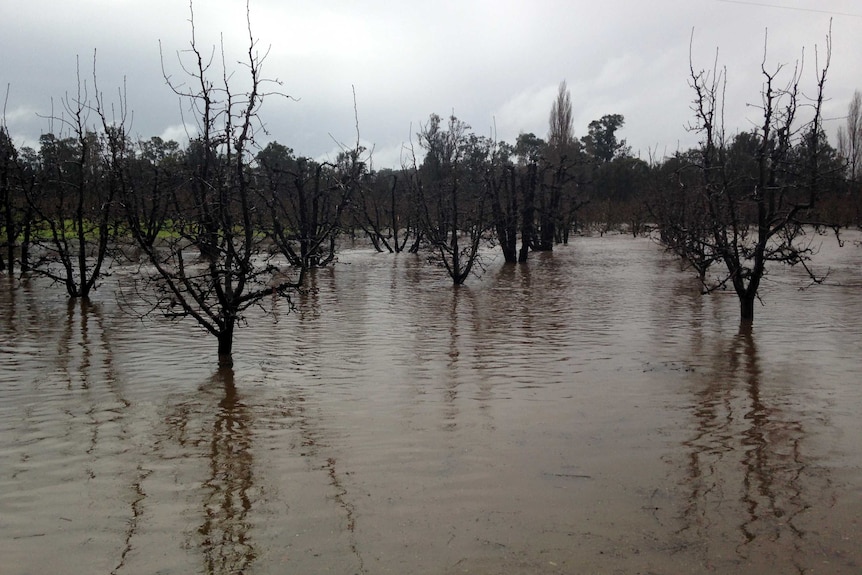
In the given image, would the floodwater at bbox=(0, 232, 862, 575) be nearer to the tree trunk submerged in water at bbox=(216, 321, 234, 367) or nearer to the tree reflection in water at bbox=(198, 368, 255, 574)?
A: the tree reflection in water at bbox=(198, 368, 255, 574)

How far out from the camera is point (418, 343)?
9359 mm

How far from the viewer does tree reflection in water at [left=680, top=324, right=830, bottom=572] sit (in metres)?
3.79

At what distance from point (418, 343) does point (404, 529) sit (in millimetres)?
5450

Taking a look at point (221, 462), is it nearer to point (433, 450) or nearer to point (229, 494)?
point (229, 494)

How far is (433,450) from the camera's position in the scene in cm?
517

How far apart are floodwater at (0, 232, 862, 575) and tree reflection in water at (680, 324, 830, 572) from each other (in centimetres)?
2

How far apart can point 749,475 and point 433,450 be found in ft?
6.62

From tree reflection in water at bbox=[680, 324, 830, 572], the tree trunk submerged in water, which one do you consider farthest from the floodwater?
the tree trunk submerged in water

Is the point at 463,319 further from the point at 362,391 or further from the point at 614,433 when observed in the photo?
the point at 614,433

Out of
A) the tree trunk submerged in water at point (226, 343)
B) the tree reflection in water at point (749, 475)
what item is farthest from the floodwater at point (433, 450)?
the tree trunk submerged in water at point (226, 343)

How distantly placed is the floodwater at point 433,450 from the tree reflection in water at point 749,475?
0.06ft

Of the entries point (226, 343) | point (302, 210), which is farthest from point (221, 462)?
point (302, 210)

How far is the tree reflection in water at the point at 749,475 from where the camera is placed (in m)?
3.79

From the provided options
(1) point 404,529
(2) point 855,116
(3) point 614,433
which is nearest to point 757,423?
(3) point 614,433
